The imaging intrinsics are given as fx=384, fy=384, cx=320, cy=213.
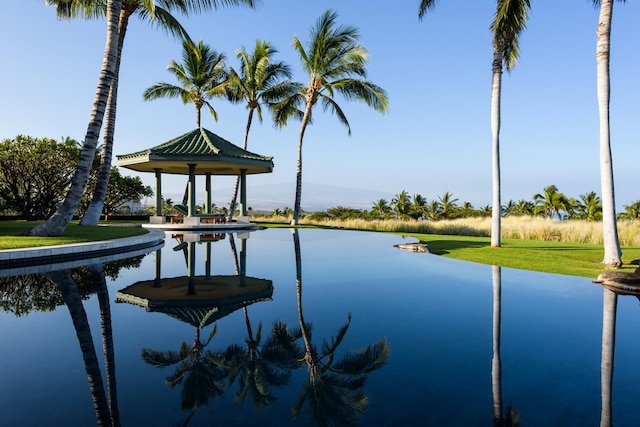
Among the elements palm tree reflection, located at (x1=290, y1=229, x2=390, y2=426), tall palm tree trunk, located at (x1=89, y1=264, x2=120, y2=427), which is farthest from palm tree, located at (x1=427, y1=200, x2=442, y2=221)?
palm tree reflection, located at (x1=290, y1=229, x2=390, y2=426)

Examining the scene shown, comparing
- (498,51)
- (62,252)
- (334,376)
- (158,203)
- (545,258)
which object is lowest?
(334,376)

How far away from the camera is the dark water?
2744mm

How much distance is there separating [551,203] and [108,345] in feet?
194

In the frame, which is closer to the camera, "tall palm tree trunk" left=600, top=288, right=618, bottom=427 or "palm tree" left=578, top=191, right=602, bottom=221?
"tall palm tree trunk" left=600, top=288, right=618, bottom=427

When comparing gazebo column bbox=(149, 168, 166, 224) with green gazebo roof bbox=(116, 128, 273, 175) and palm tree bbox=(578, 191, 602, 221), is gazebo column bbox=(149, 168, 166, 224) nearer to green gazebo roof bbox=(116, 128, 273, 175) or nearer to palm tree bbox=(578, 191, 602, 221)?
green gazebo roof bbox=(116, 128, 273, 175)

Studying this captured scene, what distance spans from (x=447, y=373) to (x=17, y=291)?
21.9 ft

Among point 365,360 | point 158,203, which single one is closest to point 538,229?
point 365,360

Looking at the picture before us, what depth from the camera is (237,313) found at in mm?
5184


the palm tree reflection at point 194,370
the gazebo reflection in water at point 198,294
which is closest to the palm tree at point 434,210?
the gazebo reflection in water at point 198,294

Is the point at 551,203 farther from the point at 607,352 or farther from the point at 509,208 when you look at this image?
the point at 607,352

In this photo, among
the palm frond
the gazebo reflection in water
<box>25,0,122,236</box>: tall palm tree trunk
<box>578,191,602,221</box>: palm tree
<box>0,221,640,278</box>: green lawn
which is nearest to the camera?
the palm frond

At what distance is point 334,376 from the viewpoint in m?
3.36

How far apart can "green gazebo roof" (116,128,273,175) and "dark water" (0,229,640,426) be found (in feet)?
37.9

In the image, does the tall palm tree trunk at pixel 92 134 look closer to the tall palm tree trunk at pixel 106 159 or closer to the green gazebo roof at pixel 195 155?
the tall palm tree trunk at pixel 106 159
